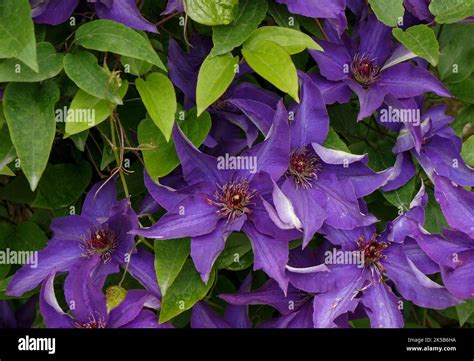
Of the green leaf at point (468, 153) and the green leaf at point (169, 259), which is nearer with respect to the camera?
the green leaf at point (169, 259)

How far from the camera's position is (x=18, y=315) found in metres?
1.51

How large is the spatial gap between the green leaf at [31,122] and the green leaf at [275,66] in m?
0.28

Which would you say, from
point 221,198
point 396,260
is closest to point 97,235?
point 221,198

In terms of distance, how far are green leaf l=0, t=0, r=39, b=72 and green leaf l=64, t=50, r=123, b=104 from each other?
0.29ft

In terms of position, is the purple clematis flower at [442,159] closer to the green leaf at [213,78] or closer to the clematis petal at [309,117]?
the clematis petal at [309,117]

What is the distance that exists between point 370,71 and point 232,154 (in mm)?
253

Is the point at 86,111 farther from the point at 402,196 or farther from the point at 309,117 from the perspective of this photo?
the point at 402,196

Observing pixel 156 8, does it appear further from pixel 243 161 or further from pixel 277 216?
pixel 277 216

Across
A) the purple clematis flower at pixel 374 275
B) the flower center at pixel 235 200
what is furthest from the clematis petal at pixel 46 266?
the purple clematis flower at pixel 374 275

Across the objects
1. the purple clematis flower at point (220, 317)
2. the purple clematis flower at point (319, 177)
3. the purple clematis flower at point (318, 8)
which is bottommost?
the purple clematis flower at point (220, 317)

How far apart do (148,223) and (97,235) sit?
3.8 inches

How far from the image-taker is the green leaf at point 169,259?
100 cm

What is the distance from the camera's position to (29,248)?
1.23 m

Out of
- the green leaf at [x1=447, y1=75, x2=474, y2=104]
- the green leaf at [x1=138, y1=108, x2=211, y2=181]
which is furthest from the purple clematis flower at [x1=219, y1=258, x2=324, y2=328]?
the green leaf at [x1=447, y1=75, x2=474, y2=104]
